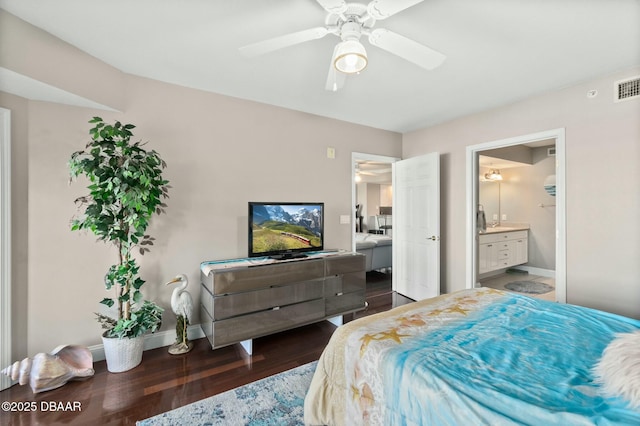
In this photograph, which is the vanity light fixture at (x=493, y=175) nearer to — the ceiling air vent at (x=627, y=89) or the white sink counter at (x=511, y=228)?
the white sink counter at (x=511, y=228)

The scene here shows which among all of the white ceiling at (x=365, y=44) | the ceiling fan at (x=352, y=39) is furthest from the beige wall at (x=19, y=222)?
the ceiling fan at (x=352, y=39)

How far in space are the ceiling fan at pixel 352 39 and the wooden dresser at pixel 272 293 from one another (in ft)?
5.76

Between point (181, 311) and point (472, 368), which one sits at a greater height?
point (472, 368)

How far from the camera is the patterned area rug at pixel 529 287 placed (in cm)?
426

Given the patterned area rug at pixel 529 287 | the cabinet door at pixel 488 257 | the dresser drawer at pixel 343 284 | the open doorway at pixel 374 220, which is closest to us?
the dresser drawer at pixel 343 284

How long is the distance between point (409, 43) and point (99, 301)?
10.2ft

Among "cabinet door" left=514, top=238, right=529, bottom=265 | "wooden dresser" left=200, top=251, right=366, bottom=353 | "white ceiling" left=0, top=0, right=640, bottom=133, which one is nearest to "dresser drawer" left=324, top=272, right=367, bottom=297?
"wooden dresser" left=200, top=251, right=366, bottom=353

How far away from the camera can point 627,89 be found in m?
2.30

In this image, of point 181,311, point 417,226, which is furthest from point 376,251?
point 181,311

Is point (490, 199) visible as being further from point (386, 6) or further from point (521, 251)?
point (386, 6)

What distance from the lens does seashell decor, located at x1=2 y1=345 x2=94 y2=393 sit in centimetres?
189

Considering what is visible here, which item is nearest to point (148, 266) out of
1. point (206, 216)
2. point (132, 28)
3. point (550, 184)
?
point (206, 216)

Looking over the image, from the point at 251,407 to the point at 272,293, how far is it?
3.00 feet

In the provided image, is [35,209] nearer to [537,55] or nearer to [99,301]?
[99,301]
